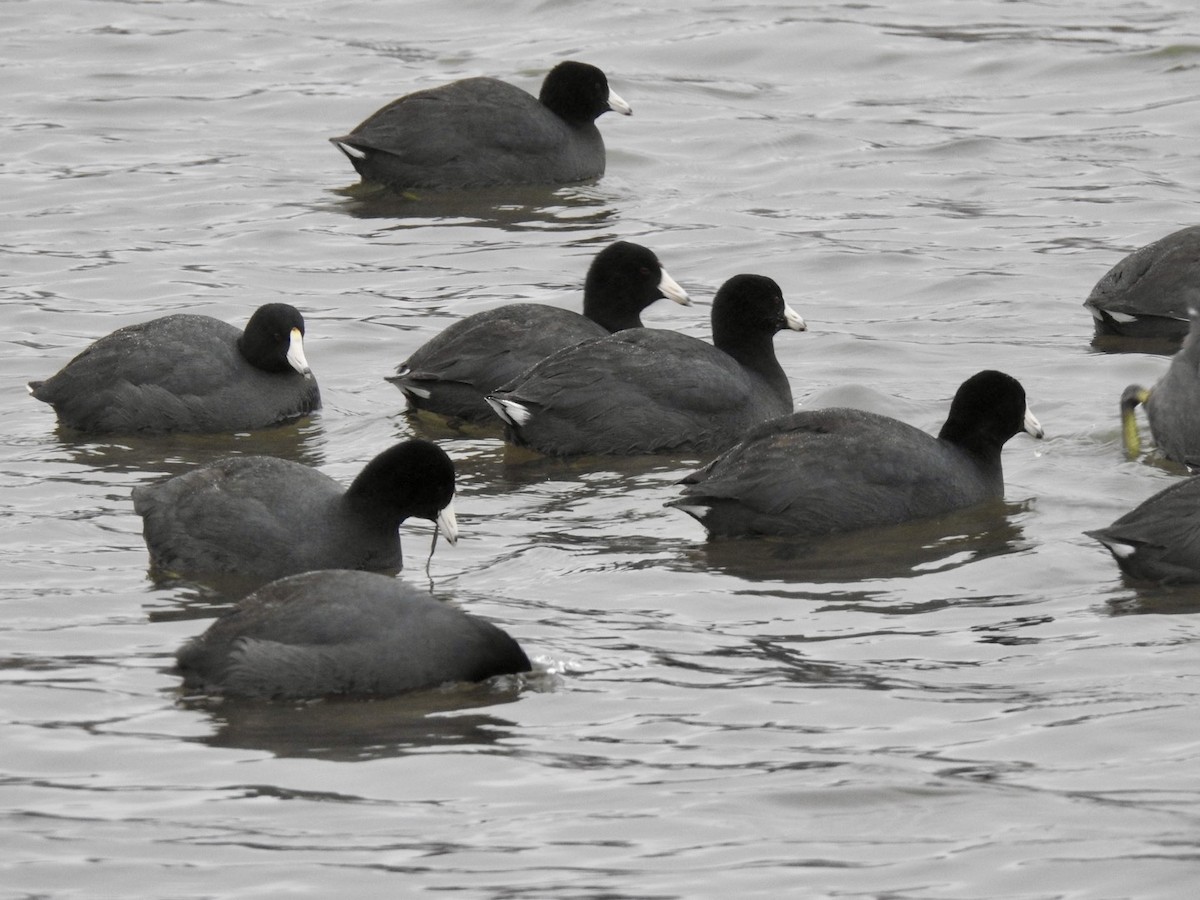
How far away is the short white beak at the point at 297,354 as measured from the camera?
10.1 meters

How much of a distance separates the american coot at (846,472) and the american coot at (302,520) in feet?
3.43

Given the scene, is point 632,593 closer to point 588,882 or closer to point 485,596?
point 485,596

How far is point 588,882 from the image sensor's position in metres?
5.44

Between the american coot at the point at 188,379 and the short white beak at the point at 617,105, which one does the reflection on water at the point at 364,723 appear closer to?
the american coot at the point at 188,379

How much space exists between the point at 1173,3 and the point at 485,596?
12.8 m

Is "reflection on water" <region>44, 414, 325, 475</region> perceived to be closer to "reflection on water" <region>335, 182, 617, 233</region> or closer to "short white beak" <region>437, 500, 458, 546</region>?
Result: "short white beak" <region>437, 500, 458, 546</region>


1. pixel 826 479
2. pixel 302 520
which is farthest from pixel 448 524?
pixel 826 479

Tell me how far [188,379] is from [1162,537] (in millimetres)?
4557

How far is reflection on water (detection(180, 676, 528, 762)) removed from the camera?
633cm

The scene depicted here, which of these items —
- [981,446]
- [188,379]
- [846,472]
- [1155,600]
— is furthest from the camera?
[188,379]

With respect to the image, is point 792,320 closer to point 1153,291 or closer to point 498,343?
point 498,343

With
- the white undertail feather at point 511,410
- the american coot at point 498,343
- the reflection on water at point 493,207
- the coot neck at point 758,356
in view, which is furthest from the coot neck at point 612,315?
the reflection on water at point 493,207

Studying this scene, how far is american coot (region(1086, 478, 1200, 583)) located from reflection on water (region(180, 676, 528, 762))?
231 centimetres

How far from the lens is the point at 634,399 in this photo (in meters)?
9.54
